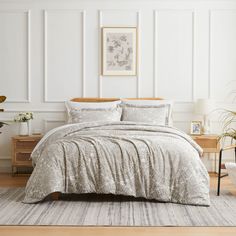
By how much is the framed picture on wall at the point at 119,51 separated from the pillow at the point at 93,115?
86 cm

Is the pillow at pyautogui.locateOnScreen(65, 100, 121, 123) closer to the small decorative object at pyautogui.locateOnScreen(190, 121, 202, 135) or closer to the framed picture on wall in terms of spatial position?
the framed picture on wall

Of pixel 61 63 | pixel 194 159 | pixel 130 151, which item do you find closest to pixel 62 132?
pixel 130 151

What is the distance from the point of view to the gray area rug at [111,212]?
4328 millimetres

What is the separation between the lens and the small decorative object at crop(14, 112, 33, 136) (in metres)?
7.14

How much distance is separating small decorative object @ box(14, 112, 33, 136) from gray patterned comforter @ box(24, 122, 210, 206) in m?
2.01

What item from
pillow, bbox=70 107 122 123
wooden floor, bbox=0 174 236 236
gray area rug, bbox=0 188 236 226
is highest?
pillow, bbox=70 107 122 123

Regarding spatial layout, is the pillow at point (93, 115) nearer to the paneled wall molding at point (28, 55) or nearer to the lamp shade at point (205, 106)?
the paneled wall molding at point (28, 55)

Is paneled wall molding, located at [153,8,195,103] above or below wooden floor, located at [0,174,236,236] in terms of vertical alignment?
above

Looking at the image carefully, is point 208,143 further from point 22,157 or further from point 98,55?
point 22,157

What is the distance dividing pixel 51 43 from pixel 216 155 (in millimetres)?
2919

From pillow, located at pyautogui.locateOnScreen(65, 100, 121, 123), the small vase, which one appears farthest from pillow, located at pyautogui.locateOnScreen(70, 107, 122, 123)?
the small vase

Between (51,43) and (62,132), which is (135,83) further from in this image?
(62,132)

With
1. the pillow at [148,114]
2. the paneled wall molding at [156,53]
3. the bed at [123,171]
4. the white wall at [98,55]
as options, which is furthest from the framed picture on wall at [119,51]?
the bed at [123,171]

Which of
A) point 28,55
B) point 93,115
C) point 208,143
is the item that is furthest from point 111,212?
point 28,55
